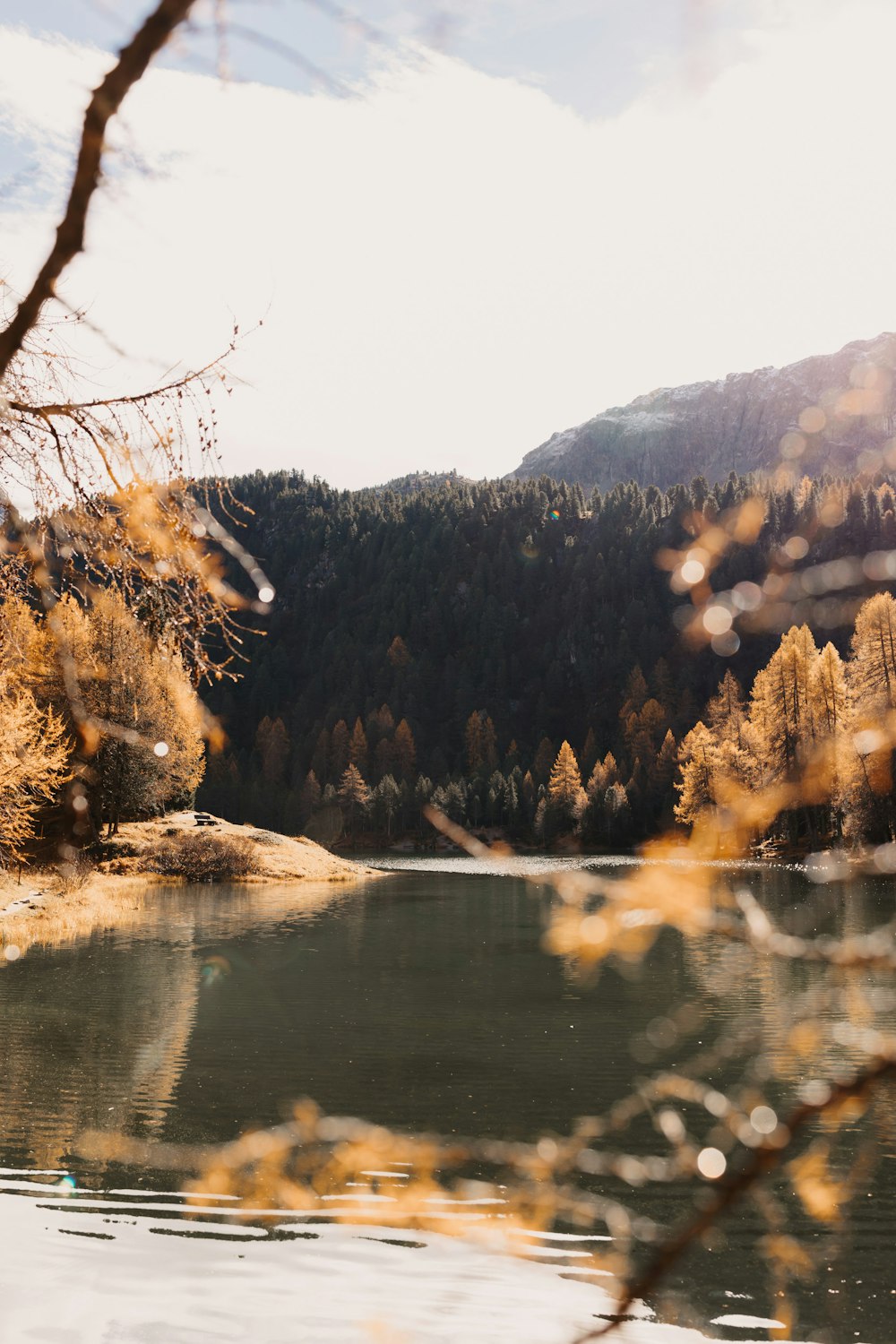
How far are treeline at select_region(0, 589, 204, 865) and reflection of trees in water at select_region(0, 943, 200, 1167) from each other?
368cm

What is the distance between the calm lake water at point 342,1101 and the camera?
22.8 ft

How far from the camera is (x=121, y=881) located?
4241 cm

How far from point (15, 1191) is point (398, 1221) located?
3658 millimetres

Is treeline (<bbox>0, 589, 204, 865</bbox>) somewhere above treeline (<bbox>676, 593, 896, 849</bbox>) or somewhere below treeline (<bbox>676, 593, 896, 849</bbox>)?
above

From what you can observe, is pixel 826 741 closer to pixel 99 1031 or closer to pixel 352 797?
pixel 99 1031

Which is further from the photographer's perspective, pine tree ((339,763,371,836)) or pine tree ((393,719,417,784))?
pine tree ((393,719,417,784))

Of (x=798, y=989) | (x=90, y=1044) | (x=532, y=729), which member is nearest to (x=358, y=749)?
(x=532, y=729)

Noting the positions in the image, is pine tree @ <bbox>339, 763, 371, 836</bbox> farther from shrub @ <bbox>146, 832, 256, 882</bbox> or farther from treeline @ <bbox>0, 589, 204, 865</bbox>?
shrub @ <bbox>146, 832, 256, 882</bbox>

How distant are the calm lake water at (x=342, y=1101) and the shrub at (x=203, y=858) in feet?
61.9

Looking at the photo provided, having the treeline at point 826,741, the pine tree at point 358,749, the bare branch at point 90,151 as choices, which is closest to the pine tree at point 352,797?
the pine tree at point 358,749

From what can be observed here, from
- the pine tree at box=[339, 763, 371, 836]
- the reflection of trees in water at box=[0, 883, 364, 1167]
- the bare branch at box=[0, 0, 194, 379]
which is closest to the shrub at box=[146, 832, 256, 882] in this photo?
the reflection of trees in water at box=[0, 883, 364, 1167]

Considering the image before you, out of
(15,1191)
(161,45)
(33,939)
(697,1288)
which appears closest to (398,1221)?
(697,1288)

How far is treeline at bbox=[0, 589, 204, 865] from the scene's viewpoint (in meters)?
3.72

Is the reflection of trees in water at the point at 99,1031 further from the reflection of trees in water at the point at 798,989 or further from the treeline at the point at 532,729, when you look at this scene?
the treeline at the point at 532,729
